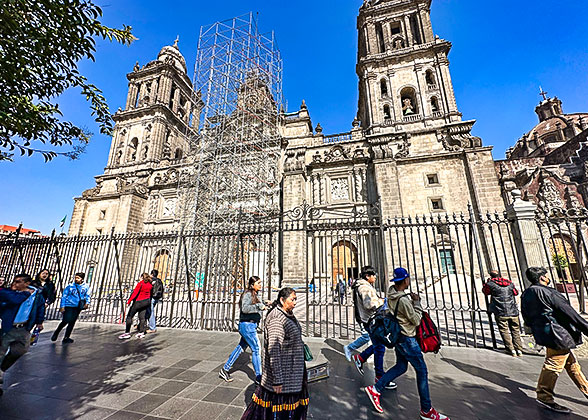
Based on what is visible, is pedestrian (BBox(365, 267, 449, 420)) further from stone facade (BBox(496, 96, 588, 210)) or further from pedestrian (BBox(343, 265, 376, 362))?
stone facade (BBox(496, 96, 588, 210))

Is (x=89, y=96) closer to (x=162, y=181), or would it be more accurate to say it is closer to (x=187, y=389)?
(x=187, y=389)

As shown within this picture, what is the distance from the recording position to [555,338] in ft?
9.46

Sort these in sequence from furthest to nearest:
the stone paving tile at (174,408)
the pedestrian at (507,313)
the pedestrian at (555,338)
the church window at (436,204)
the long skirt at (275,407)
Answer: the church window at (436,204), the pedestrian at (507,313), the pedestrian at (555,338), the stone paving tile at (174,408), the long skirt at (275,407)

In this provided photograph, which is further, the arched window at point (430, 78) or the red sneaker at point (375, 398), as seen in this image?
the arched window at point (430, 78)

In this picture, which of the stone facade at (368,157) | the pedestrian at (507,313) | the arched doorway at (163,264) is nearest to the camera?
the pedestrian at (507,313)

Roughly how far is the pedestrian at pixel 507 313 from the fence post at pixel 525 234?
0.98m

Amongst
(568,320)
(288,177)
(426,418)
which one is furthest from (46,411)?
(288,177)

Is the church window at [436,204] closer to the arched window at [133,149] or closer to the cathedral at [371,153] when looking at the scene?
the cathedral at [371,153]

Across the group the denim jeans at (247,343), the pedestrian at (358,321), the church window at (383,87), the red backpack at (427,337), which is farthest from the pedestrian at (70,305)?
the church window at (383,87)

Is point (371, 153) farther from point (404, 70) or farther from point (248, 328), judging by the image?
point (248, 328)

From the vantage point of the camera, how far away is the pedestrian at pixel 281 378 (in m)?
2.17

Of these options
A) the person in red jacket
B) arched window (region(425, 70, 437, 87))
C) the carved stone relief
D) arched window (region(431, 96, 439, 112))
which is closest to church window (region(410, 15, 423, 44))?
arched window (region(425, 70, 437, 87))

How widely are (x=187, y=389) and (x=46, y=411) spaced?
1.53 m

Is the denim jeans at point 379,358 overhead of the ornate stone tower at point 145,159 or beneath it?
beneath
